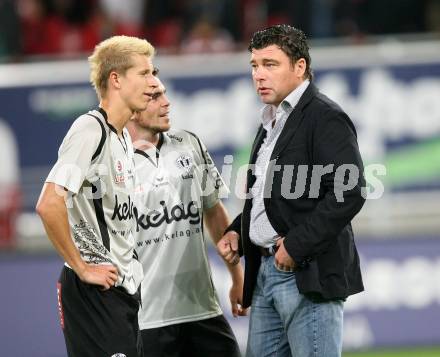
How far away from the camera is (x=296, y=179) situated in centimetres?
509

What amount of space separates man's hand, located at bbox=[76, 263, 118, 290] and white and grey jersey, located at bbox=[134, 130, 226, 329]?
0.90m

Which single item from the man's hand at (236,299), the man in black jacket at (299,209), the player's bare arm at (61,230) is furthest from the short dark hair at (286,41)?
the man's hand at (236,299)

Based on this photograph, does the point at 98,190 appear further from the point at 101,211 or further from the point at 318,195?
the point at 318,195

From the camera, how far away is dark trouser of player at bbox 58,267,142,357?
496cm

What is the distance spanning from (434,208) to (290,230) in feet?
18.4

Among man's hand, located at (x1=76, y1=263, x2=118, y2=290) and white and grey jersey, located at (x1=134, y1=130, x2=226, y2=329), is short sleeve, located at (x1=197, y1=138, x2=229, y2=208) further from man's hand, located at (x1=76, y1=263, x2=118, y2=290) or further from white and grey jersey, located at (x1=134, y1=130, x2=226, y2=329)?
man's hand, located at (x1=76, y1=263, x2=118, y2=290)

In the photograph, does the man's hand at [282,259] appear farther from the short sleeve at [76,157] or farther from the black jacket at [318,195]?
the short sleeve at [76,157]

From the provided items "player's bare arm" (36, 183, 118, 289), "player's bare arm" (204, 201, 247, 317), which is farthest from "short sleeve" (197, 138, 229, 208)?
"player's bare arm" (36, 183, 118, 289)

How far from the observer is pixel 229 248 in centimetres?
564

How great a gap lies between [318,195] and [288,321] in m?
0.67

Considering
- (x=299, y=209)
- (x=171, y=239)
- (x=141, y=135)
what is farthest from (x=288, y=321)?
(x=141, y=135)

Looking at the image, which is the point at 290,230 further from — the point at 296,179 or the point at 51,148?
the point at 51,148

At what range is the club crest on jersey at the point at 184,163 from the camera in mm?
5961

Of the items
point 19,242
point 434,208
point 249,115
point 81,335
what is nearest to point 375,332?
point 434,208
